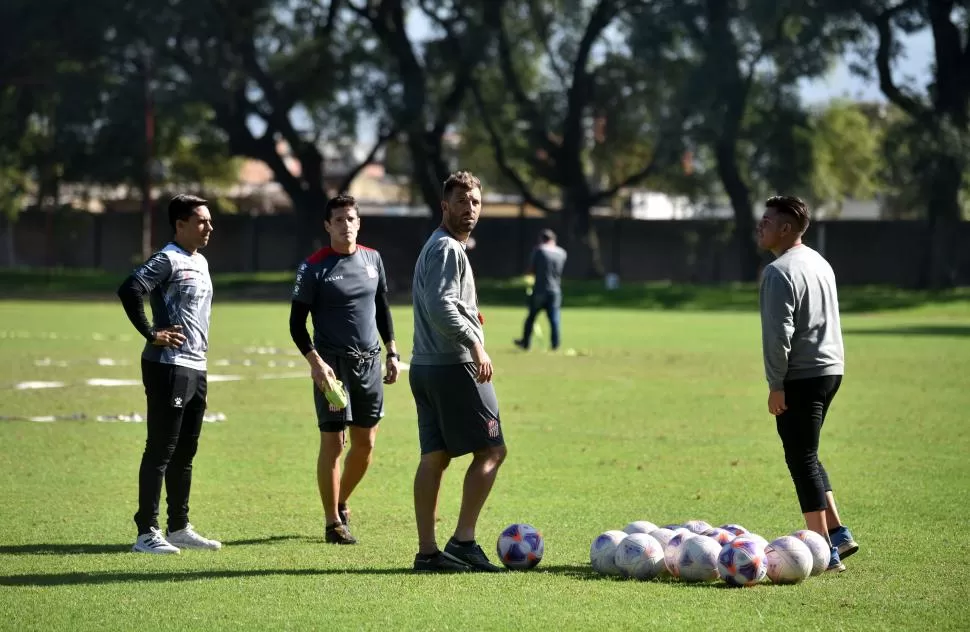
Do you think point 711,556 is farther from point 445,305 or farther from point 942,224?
point 942,224

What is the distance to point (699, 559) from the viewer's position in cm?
833

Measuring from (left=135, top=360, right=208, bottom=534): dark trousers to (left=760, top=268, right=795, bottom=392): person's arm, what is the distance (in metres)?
3.46

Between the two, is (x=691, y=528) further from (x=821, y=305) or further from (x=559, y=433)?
(x=559, y=433)

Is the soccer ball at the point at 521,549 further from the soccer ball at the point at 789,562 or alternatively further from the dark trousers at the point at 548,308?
the dark trousers at the point at 548,308

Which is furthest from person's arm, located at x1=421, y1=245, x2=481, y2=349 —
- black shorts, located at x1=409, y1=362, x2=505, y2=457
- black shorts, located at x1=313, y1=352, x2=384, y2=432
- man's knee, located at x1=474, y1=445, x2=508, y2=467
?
black shorts, located at x1=313, y1=352, x2=384, y2=432

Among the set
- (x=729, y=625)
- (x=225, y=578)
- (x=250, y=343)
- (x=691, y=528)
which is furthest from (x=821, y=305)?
(x=250, y=343)

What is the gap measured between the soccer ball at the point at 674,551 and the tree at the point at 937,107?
41.2 meters

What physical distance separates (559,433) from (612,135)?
1749 inches

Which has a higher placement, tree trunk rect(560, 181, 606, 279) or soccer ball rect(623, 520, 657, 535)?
tree trunk rect(560, 181, 606, 279)

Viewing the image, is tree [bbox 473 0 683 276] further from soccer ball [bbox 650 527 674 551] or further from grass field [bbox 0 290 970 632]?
soccer ball [bbox 650 527 674 551]

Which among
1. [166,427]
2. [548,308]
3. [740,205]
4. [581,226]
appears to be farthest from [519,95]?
[166,427]

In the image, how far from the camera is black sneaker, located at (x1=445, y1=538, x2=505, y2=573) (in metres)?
8.66

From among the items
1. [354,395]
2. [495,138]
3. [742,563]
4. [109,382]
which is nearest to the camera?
[742,563]

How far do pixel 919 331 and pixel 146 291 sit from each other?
28575mm
